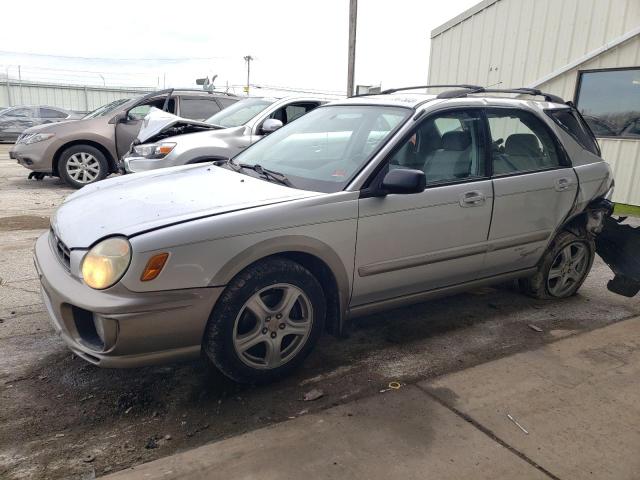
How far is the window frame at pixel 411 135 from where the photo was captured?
10.4 feet

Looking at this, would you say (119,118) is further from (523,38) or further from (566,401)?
(566,401)

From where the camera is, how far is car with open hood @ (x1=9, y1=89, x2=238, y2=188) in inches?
353

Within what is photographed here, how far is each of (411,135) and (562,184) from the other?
59.6 inches

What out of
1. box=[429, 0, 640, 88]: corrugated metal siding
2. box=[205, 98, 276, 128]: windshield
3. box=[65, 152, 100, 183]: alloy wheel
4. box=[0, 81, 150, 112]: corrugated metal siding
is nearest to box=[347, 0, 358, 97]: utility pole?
box=[429, 0, 640, 88]: corrugated metal siding

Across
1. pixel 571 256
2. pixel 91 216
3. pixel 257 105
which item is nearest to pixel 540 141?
pixel 571 256

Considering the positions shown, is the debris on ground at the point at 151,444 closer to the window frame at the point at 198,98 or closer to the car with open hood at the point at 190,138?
the car with open hood at the point at 190,138

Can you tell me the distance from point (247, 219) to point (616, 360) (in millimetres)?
2650

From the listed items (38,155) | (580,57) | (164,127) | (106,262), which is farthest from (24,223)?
(580,57)

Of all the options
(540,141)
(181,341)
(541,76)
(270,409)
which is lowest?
(270,409)

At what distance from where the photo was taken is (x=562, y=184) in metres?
4.11

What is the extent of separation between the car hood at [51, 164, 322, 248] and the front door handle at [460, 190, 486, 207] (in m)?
1.13

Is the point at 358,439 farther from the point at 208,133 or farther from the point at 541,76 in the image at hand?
the point at 541,76

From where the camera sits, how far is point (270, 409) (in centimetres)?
282

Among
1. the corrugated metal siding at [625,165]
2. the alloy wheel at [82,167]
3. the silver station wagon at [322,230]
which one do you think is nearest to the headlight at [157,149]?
the alloy wheel at [82,167]
